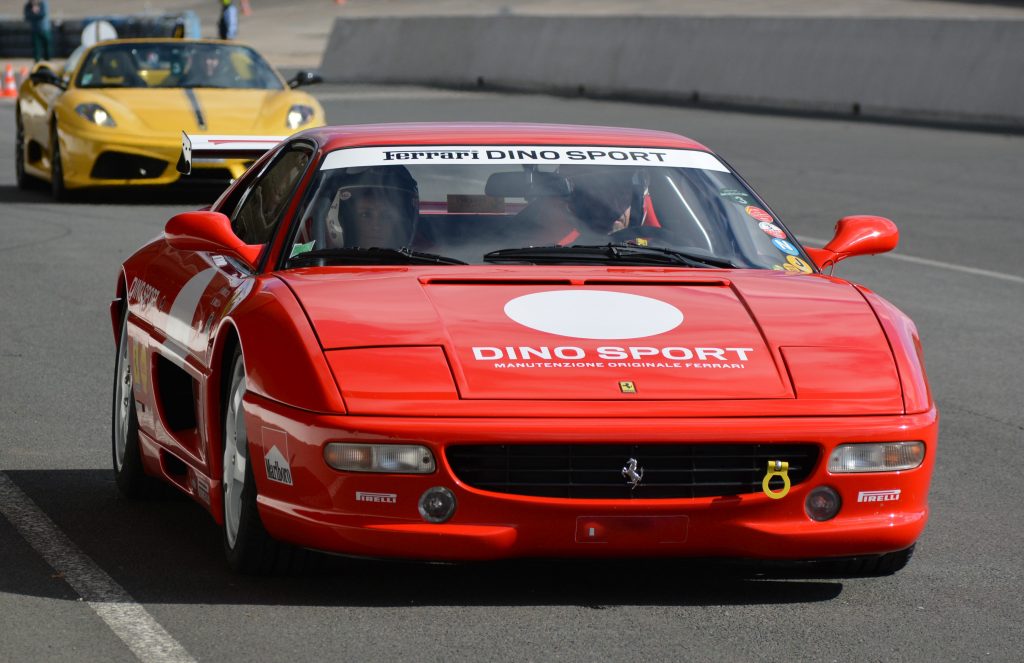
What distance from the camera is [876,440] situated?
485 centimetres

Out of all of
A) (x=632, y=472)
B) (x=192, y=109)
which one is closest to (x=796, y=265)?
(x=632, y=472)

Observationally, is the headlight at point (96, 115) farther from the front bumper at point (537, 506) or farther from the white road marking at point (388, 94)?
the white road marking at point (388, 94)

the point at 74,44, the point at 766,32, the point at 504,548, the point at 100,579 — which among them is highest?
the point at 504,548

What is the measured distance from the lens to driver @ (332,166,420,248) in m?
5.70

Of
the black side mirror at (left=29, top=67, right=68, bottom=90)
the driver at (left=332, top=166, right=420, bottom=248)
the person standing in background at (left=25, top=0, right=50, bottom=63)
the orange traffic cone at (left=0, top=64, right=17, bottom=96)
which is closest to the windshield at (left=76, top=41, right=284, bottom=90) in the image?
the black side mirror at (left=29, top=67, right=68, bottom=90)

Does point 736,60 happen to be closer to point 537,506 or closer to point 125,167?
point 125,167

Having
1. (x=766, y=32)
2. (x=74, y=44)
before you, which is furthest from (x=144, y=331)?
(x=74, y=44)

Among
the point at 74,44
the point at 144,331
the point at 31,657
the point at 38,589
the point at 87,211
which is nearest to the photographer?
the point at 31,657

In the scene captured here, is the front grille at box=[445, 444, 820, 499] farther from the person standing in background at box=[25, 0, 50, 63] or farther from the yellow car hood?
the person standing in background at box=[25, 0, 50, 63]

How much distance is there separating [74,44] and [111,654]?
153 feet

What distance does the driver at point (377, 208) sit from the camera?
570cm

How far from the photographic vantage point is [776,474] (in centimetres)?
479

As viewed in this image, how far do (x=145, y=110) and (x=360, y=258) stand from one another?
10784 millimetres

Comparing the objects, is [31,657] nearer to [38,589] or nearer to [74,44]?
[38,589]
